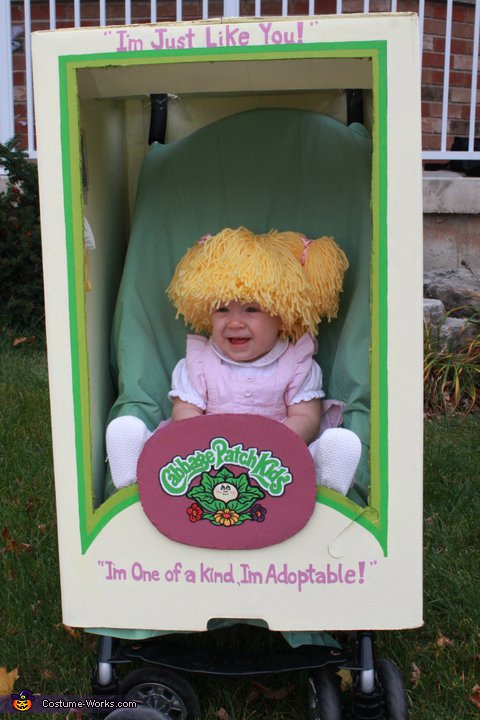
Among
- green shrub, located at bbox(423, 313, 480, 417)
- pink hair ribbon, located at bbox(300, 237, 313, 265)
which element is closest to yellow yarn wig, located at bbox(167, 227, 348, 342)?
pink hair ribbon, located at bbox(300, 237, 313, 265)

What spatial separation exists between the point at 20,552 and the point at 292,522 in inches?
49.6

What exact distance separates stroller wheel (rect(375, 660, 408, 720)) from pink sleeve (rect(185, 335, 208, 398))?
2.73 feet

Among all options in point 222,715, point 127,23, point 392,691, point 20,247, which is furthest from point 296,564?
point 127,23

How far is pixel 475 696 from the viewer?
7.07ft

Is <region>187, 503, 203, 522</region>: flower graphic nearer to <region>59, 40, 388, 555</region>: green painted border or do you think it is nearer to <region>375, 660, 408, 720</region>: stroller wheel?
<region>59, 40, 388, 555</region>: green painted border

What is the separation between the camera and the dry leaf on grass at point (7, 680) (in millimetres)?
2199

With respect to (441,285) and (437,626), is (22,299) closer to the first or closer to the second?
(441,285)

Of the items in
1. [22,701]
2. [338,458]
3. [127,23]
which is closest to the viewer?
[338,458]

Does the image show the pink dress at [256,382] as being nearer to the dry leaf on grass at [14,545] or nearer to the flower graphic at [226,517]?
the flower graphic at [226,517]

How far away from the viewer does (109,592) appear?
1.90 m

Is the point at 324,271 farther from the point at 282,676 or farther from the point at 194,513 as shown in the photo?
the point at 282,676

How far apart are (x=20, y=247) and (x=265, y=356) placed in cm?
271

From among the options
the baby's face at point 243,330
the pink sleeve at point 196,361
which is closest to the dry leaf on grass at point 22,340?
the pink sleeve at point 196,361

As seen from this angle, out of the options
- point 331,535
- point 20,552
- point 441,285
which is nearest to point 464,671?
point 331,535
